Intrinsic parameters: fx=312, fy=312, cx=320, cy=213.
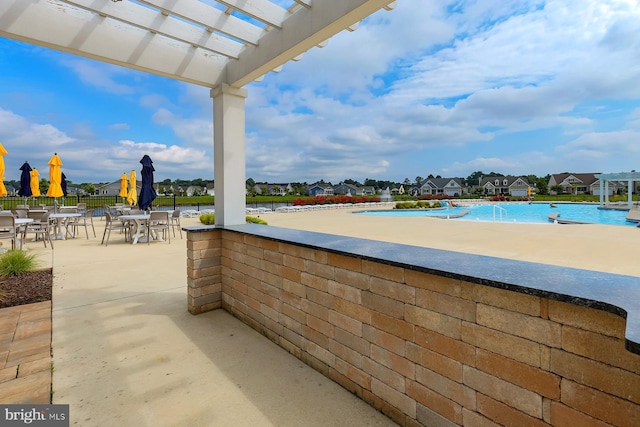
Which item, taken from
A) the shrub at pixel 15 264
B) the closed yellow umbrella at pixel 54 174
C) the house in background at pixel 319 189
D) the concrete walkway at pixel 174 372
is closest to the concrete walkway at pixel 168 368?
the concrete walkway at pixel 174 372

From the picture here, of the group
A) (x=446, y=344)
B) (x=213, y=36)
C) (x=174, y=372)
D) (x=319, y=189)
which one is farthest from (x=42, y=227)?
(x=319, y=189)

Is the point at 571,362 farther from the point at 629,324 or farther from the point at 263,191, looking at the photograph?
the point at 263,191

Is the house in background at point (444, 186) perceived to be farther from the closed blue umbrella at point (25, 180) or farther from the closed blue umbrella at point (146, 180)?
the closed blue umbrella at point (25, 180)

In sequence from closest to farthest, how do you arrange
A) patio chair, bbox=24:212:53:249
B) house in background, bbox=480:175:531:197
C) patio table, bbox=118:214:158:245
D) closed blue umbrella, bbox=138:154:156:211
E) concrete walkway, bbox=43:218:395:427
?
1. concrete walkway, bbox=43:218:395:427
2. patio table, bbox=118:214:158:245
3. patio chair, bbox=24:212:53:249
4. closed blue umbrella, bbox=138:154:156:211
5. house in background, bbox=480:175:531:197

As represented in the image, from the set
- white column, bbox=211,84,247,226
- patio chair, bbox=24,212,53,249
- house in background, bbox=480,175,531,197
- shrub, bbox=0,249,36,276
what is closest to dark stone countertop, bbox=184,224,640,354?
white column, bbox=211,84,247,226

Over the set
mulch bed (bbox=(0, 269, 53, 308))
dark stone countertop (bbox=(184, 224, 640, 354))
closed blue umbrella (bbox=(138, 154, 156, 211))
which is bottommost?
mulch bed (bbox=(0, 269, 53, 308))

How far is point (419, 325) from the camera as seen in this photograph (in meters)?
1.76

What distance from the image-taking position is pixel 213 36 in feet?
12.1

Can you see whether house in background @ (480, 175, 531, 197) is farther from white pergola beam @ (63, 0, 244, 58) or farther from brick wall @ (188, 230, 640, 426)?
brick wall @ (188, 230, 640, 426)

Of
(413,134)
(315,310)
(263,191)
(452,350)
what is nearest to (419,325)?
(452,350)

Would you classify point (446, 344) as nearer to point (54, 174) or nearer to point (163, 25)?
point (163, 25)

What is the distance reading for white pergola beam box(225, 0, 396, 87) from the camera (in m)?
2.49

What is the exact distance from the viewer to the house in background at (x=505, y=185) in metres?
66.6

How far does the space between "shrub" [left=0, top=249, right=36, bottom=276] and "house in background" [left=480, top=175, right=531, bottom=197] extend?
71.8 metres
